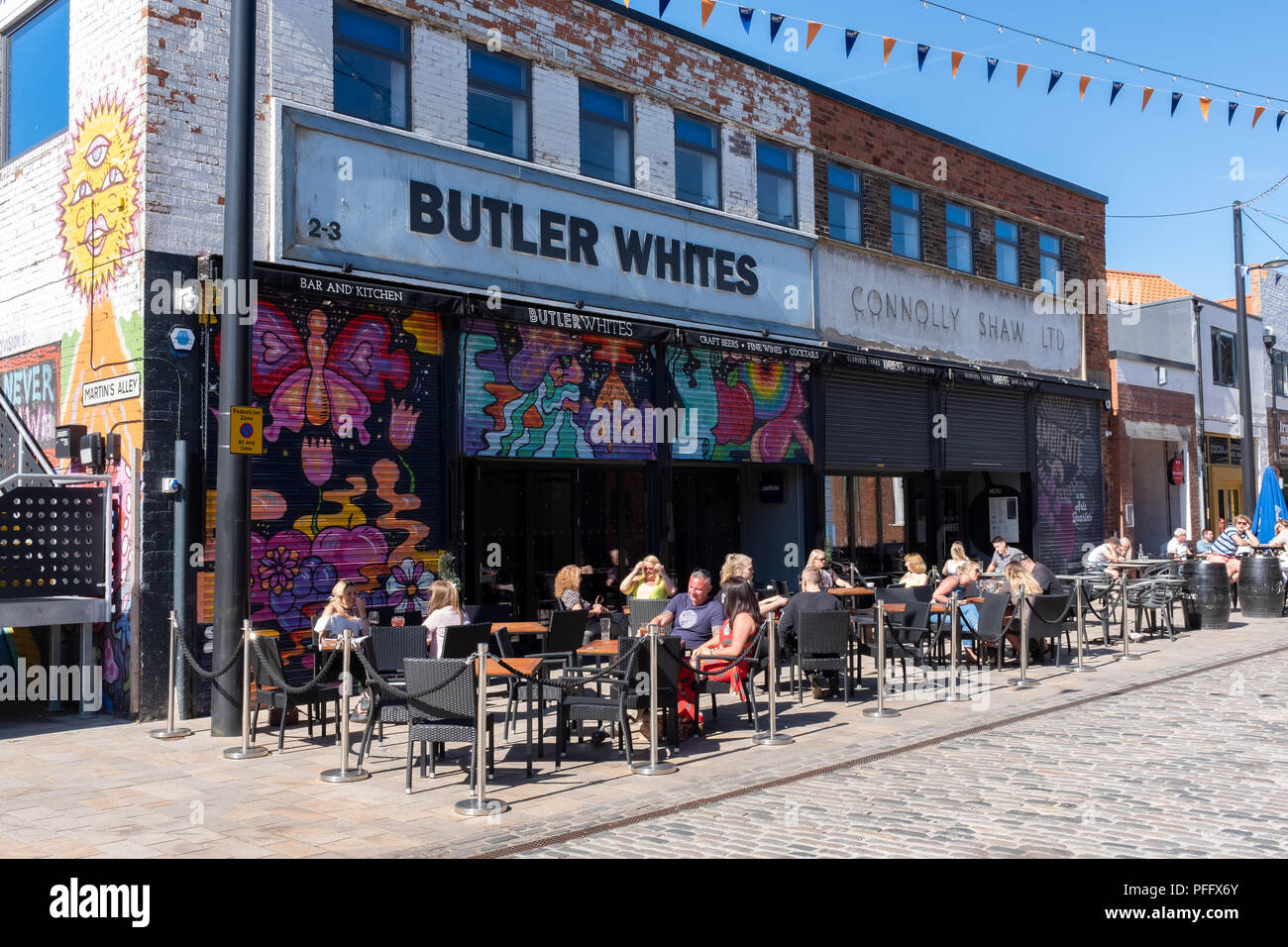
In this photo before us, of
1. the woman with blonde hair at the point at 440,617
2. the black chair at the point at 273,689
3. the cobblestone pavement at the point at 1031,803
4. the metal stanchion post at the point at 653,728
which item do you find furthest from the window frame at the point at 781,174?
the black chair at the point at 273,689

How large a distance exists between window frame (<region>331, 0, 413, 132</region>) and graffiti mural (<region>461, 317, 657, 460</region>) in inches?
103

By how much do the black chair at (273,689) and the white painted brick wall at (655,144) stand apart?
896 cm

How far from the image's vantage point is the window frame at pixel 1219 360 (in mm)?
32188

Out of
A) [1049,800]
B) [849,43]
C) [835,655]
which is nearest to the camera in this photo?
[1049,800]

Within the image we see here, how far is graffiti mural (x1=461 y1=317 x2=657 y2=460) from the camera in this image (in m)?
13.9

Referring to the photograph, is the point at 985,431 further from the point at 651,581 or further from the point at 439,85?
the point at 439,85

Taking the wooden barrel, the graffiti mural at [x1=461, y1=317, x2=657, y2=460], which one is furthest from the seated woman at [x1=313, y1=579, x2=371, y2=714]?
the wooden barrel

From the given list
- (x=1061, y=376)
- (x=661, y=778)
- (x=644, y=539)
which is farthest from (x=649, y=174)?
(x=1061, y=376)

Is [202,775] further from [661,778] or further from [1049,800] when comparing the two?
→ [1049,800]

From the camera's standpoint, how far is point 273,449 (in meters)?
11.9

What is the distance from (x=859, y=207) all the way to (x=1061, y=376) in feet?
25.6

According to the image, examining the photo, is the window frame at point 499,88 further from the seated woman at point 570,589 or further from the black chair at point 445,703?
the black chair at point 445,703

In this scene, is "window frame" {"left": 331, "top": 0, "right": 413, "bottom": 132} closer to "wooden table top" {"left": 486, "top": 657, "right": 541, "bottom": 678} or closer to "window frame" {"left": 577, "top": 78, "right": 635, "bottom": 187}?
"window frame" {"left": 577, "top": 78, "right": 635, "bottom": 187}

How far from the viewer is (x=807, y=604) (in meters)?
11.8
